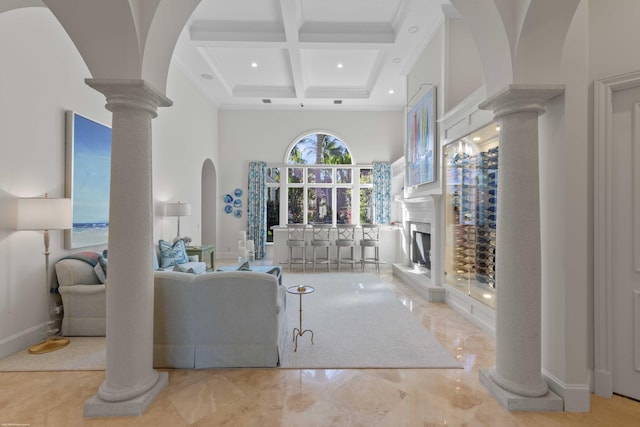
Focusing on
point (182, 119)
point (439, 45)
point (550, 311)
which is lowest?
point (550, 311)

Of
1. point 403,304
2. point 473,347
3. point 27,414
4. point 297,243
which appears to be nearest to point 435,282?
point 403,304

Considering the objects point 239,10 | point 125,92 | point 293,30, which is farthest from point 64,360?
point 293,30

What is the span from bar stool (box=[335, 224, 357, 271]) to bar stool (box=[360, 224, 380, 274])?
0.22 metres

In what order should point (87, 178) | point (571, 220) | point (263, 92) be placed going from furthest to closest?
point (263, 92)
point (87, 178)
point (571, 220)

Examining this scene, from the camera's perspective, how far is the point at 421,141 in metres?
5.57

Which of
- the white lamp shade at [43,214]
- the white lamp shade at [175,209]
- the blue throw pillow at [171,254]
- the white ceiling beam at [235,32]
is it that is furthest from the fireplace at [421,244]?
the white lamp shade at [43,214]

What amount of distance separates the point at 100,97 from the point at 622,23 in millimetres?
5564

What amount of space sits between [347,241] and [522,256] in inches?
198

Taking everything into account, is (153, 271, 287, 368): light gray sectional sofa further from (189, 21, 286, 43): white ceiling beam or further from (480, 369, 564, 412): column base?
(189, 21, 286, 43): white ceiling beam

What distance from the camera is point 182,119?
6.42 meters

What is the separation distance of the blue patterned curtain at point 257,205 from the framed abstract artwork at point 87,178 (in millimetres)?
4501

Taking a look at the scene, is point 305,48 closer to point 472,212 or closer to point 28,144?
point 472,212

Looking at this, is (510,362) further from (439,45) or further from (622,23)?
(439,45)

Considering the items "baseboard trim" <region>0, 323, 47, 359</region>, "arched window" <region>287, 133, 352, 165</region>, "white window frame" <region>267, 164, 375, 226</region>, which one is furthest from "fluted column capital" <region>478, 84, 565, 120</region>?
"arched window" <region>287, 133, 352, 165</region>
